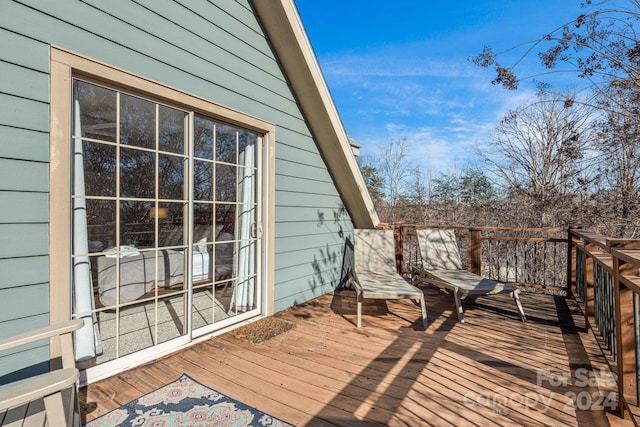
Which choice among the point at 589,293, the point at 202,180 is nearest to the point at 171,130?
the point at 202,180

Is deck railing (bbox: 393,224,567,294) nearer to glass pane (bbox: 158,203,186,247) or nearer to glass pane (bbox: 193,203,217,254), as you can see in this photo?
glass pane (bbox: 193,203,217,254)

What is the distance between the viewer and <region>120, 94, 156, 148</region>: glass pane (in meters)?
2.61

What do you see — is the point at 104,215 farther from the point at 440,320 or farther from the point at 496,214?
the point at 496,214

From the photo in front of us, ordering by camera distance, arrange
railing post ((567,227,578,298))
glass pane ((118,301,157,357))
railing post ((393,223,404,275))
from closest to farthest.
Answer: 1. glass pane ((118,301,157,357))
2. railing post ((567,227,578,298))
3. railing post ((393,223,404,275))

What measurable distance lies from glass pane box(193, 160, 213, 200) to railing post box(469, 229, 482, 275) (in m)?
3.96

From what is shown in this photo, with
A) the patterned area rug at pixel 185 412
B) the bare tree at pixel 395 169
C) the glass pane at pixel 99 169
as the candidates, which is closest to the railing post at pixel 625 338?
the patterned area rug at pixel 185 412

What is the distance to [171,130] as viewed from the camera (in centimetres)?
291

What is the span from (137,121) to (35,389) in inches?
92.3

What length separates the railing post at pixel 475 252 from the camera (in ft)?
16.1

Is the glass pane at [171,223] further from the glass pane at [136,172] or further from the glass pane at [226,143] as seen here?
the glass pane at [226,143]

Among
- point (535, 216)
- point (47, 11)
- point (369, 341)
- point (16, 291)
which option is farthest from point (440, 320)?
point (535, 216)

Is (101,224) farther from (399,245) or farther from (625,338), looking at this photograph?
(399,245)

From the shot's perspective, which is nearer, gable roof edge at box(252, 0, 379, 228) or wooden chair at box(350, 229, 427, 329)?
gable roof edge at box(252, 0, 379, 228)

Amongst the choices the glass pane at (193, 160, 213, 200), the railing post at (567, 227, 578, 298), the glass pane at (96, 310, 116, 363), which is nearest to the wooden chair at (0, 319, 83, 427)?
the glass pane at (96, 310, 116, 363)
